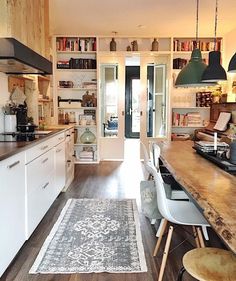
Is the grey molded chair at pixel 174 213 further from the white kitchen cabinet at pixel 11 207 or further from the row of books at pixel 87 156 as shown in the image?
the row of books at pixel 87 156

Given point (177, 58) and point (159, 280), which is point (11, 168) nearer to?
point (159, 280)

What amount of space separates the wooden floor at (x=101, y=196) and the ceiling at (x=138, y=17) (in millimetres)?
2625

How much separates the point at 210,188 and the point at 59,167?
8.33ft

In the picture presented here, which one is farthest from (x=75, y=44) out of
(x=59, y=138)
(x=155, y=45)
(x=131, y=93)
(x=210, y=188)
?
(x=210, y=188)

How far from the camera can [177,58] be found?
647 centimetres

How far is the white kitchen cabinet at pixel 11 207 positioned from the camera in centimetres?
203

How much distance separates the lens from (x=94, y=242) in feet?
8.79

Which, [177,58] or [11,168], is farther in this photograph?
[177,58]

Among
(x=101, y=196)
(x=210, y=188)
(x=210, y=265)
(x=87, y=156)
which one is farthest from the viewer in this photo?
(x=87, y=156)

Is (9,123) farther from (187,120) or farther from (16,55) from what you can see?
(187,120)

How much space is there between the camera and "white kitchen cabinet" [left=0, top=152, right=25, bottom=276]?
2.03 m

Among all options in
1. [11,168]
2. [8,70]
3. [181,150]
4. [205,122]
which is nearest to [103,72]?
[205,122]

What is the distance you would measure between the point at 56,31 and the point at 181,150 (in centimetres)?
393

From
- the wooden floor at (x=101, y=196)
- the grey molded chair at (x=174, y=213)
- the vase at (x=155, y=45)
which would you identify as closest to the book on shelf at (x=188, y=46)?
the vase at (x=155, y=45)
